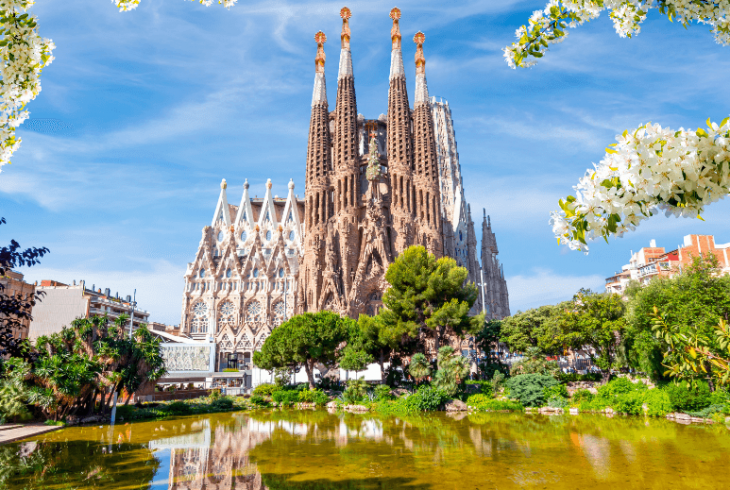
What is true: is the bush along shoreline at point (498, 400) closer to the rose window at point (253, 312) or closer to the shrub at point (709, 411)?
the shrub at point (709, 411)

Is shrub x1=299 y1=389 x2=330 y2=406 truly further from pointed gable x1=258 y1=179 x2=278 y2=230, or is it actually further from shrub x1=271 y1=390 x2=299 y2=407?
pointed gable x1=258 y1=179 x2=278 y2=230

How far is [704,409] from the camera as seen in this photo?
18.1m

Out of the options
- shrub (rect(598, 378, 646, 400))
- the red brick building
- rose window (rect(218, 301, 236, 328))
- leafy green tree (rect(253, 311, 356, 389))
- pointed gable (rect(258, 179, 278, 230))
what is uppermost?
pointed gable (rect(258, 179, 278, 230))

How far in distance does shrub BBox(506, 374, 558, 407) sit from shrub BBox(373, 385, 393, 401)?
6611 millimetres

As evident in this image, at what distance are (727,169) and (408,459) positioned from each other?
37.8ft

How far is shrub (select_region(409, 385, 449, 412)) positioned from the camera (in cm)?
2450

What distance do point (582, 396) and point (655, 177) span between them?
24.6m

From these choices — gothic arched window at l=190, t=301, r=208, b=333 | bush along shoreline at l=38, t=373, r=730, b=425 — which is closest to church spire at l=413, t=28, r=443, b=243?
bush along shoreline at l=38, t=373, r=730, b=425

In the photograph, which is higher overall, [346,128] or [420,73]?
[420,73]

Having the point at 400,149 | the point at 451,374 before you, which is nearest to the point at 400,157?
the point at 400,149

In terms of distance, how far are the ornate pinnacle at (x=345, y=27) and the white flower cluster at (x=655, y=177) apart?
5383 centimetres

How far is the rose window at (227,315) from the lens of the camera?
55.0 m

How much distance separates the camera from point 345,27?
52906 mm

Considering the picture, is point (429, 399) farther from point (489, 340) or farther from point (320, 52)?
point (320, 52)
